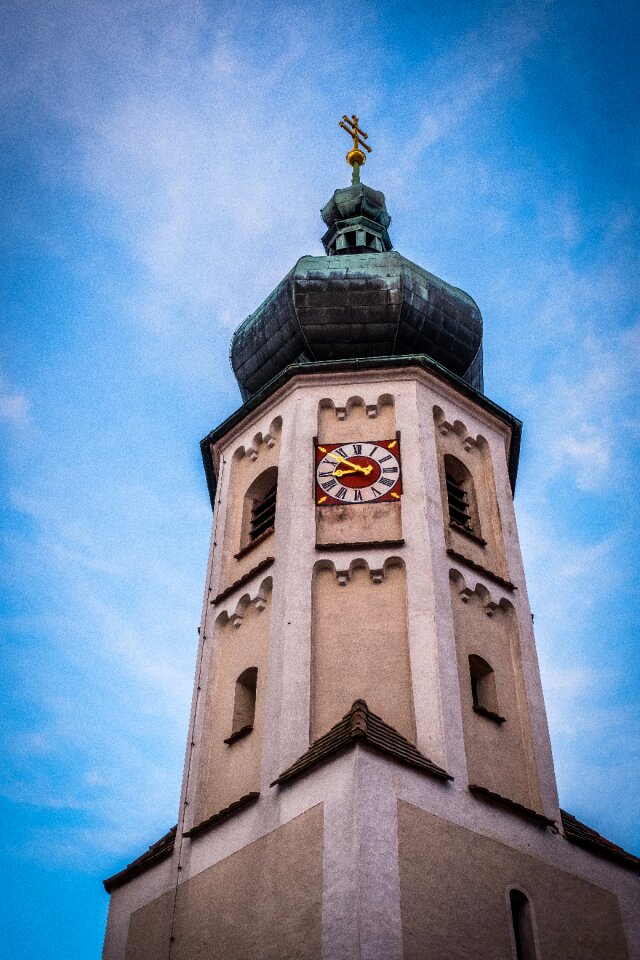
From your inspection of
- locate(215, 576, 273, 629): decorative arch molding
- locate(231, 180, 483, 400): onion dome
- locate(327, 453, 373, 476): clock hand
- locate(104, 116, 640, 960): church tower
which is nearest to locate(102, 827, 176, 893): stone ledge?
locate(104, 116, 640, 960): church tower

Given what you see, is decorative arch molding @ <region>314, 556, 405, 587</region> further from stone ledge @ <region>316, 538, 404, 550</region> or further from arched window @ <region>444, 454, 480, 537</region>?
arched window @ <region>444, 454, 480, 537</region>

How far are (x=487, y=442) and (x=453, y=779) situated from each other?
773cm

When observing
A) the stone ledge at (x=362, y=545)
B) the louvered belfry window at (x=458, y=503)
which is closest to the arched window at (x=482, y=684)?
the stone ledge at (x=362, y=545)

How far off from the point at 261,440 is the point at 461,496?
350 cm

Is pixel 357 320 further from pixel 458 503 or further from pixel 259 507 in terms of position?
pixel 458 503

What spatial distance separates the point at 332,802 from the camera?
51.6ft

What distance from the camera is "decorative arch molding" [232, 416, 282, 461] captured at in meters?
23.0

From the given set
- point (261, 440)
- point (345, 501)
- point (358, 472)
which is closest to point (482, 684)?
point (345, 501)

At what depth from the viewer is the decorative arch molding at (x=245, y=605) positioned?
20000 millimetres

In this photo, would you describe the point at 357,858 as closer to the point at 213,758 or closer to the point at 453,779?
the point at 453,779

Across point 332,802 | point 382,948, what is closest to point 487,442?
point 332,802

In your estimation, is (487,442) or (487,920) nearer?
(487,920)

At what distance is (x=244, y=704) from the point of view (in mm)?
19094

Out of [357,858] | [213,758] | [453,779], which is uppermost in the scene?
[213,758]
